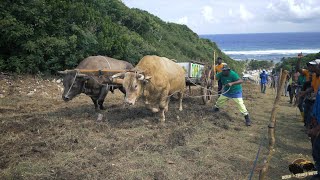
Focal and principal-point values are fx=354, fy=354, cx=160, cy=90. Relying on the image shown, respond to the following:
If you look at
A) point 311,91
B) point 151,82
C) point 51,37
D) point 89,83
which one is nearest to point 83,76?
point 89,83

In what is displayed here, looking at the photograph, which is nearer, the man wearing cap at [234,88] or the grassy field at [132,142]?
the grassy field at [132,142]

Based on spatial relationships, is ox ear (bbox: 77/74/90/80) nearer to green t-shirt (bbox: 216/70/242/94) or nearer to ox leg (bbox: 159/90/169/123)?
ox leg (bbox: 159/90/169/123)

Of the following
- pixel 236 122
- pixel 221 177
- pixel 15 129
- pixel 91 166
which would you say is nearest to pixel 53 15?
pixel 15 129

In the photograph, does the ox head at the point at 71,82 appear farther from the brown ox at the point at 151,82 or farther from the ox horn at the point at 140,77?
the ox horn at the point at 140,77

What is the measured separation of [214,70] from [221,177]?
297 inches

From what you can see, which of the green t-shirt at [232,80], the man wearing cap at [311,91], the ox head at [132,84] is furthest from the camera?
the green t-shirt at [232,80]

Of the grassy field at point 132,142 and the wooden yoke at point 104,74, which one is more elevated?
the wooden yoke at point 104,74

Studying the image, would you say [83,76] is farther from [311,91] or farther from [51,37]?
[51,37]

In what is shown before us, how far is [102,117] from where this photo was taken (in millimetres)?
9711

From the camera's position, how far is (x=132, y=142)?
7.79 metres

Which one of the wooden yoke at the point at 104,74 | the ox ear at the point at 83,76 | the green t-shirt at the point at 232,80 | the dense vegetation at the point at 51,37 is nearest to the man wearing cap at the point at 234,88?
the green t-shirt at the point at 232,80

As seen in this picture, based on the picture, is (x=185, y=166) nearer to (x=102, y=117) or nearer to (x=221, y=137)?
(x=221, y=137)

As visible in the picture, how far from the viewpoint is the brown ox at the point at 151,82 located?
871cm

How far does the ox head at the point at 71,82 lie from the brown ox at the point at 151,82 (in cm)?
120
